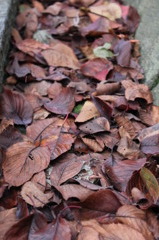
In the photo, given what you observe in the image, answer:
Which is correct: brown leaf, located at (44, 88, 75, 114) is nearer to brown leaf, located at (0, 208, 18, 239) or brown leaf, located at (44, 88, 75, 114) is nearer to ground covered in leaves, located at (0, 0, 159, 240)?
ground covered in leaves, located at (0, 0, 159, 240)

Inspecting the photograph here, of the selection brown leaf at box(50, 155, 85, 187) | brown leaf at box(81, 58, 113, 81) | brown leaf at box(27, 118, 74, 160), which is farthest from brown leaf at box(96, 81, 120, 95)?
brown leaf at box(50, 155, 85, 187)

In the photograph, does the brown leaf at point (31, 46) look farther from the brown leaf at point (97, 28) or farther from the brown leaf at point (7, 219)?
the brown leaf at point (7, 219)

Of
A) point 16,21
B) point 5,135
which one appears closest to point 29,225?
point 5,135

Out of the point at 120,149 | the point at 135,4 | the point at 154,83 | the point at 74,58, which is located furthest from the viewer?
the point at 135,4

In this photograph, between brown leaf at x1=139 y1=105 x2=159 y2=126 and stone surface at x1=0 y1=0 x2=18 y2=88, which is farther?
stone surface at x1=0 y1=0 x2=18 y2=88

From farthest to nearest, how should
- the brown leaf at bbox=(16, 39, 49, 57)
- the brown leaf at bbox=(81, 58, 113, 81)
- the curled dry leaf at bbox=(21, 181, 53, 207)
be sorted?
the brown leaf at bbox=(16, 39, 49, 57)
the brown leaf at bbox=(81, 58, 113, 81)
the curled dry leaf at bbox=(21, 181, 53, 207)

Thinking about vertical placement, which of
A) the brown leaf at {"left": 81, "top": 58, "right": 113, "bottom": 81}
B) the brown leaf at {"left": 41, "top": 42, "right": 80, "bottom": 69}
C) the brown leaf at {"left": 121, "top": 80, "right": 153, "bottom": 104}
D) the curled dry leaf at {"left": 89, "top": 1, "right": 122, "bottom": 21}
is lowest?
the brown leaf at {"left": 41, "top": 42, "right": 80, "bottom": 69}

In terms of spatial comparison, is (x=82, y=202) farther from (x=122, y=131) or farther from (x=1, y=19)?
(x=1, y=19)
